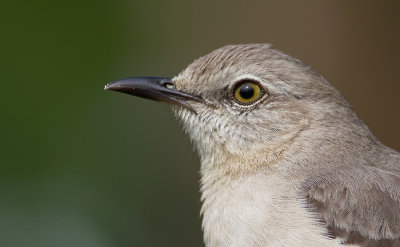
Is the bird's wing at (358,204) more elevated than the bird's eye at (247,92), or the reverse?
the bird's eye at (247,92)

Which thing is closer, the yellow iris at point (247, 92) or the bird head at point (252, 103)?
the bird head at point (252, 103)

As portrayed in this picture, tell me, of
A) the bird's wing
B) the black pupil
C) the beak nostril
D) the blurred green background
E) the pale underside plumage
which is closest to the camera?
the bird's wing

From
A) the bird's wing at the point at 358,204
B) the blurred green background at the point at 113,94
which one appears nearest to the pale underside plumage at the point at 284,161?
the bird's wing at the point at 358,204

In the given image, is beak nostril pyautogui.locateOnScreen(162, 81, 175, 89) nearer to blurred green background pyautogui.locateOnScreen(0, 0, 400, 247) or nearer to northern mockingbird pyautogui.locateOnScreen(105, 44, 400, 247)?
northern mockingbird pyautogui.locateOnScreen(105, 44, 400, 247)

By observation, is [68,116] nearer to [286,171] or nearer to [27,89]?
[27,89]

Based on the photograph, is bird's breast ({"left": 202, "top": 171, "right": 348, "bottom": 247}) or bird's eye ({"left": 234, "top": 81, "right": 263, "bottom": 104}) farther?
bird's eye ({"left": 234, "top": 81, "right": 263, "bottom": 104})

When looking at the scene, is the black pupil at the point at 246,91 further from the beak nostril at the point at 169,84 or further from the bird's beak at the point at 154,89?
the beak nostril at the point at 169,84

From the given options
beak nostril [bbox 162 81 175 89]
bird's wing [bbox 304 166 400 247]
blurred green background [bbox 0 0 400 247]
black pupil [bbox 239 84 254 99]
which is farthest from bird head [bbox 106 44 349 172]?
blurred green background [bbox 0 0 400 247]

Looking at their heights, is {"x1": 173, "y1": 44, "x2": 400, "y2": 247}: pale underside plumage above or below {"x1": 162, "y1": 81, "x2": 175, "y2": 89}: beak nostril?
below
